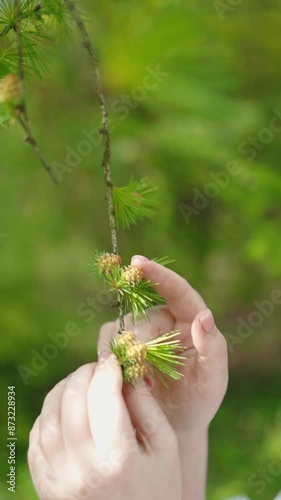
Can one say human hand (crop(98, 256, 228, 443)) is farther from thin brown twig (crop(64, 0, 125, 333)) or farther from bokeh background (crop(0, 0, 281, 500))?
bokeh background (crop(0, 0, 281, 500))

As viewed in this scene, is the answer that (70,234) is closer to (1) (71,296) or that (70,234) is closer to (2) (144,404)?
(1) (71,296)

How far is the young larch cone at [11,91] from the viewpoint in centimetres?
44

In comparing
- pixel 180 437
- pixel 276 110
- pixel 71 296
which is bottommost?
pixel 180 437

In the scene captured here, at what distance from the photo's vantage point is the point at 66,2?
0.50 meters

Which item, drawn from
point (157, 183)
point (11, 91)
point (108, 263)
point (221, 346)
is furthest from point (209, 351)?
point (157, 183)

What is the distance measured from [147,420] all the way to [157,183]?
637mm

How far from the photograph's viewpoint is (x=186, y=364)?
0.56 m

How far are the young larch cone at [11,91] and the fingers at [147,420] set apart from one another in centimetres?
21

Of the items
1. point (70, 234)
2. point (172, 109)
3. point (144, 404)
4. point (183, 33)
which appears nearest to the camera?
point (144, 404)

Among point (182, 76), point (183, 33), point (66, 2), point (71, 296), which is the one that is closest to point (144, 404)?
point (66, 2)

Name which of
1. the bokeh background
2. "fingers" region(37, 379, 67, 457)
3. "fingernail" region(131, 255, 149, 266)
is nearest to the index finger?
"fingernail" region(131, 255, 149, 266)

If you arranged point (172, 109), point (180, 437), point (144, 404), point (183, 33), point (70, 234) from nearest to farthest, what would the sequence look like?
point (144, 404), point (180, 437), point (183, 33), point (172, 109), point (70, 234)

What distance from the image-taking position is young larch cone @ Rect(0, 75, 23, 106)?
44cm

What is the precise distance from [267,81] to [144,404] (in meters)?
0.77
